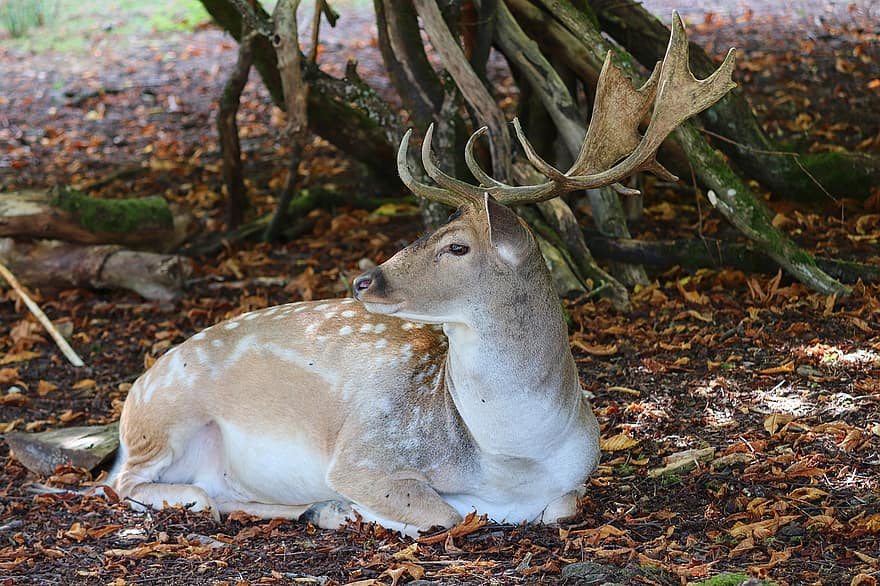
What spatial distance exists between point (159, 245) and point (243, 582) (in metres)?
4.92

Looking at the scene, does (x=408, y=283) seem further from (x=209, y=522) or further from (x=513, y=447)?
(x=209, y=522)

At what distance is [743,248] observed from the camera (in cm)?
717

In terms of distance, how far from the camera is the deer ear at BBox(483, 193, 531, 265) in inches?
167

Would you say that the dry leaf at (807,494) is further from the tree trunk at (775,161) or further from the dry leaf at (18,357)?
the dry leaf at (18,357)

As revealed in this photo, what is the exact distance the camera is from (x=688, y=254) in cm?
730

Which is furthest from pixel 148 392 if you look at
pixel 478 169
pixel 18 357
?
pixel 18 357

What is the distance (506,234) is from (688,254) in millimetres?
3314

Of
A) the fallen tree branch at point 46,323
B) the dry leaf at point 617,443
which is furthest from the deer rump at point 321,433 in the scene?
the fallen tree branch at point 46,323

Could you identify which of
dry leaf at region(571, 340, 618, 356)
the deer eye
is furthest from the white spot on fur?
dry leaf at region(571, 340, 618, 356)

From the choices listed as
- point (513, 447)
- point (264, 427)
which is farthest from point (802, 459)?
point (264, 427)

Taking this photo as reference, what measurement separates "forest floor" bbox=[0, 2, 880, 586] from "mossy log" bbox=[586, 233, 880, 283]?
11cm

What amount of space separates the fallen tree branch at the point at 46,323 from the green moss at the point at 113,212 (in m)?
0.72

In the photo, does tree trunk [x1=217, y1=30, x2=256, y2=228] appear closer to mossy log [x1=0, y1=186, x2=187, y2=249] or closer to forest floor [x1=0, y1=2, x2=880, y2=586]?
forest floor [x1=0, y1=2, x2=880, y2=586]

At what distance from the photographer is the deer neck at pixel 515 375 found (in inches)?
170
